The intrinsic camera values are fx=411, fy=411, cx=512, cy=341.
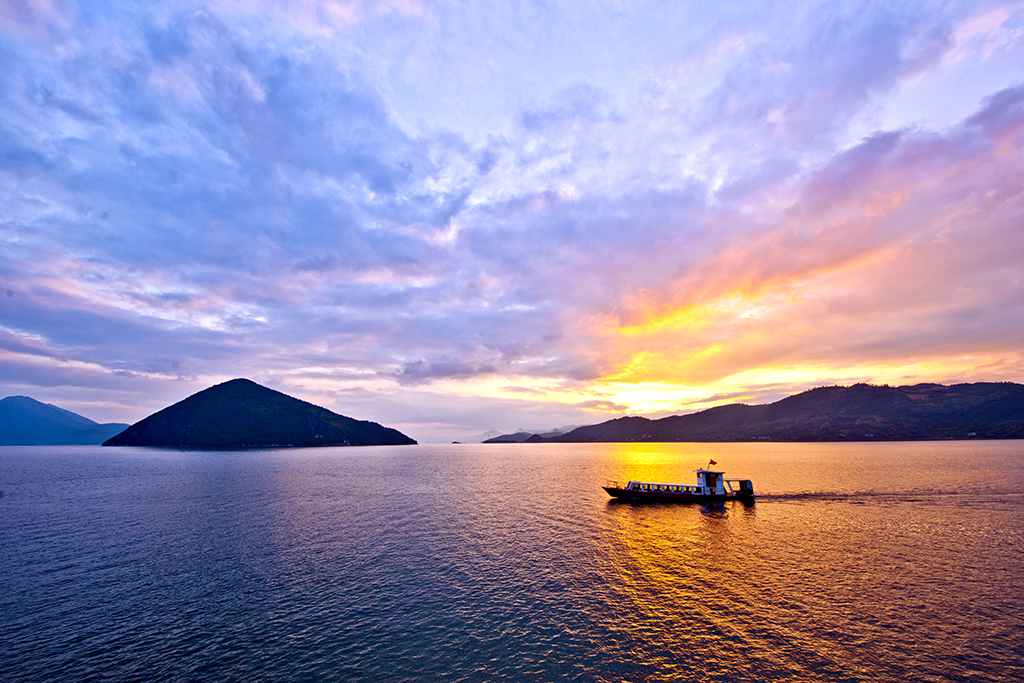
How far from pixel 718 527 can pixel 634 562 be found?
36.8 metres

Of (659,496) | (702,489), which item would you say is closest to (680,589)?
(659,496)

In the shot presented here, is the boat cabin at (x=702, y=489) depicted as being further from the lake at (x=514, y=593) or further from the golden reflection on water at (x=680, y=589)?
the golden reflection on water at (x=680, y=589)

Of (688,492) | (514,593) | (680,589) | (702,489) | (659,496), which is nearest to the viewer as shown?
(514,593)

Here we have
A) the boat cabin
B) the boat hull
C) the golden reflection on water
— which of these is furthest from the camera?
the boat hull

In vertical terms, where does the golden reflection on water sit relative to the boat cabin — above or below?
below

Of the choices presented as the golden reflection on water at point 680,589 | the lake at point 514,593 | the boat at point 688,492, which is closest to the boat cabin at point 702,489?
the boat at point 688,492

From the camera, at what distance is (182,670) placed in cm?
3822

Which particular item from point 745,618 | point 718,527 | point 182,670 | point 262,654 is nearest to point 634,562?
point 745,618

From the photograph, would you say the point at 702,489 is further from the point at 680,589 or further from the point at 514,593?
the point at 514,593

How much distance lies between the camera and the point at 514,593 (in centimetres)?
5478

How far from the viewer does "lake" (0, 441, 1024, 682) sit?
39125 millimetres

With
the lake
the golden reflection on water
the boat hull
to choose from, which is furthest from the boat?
the golden reflection on water

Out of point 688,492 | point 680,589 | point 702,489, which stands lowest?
point 680,589

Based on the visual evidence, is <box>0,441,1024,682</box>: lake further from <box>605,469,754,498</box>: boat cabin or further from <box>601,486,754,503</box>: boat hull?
<box>601,486,754,503</box>: boat hull
